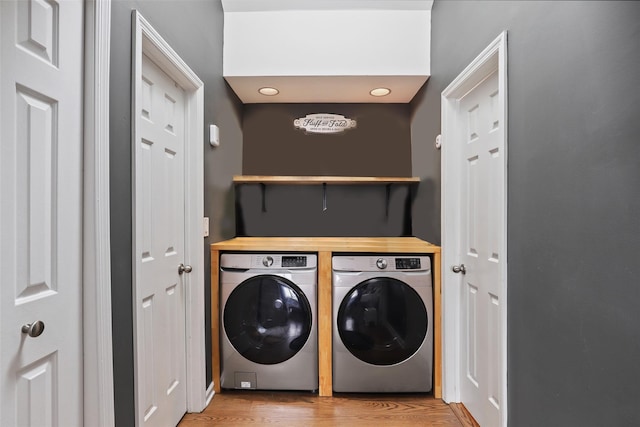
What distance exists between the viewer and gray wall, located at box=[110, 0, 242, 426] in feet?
3.76

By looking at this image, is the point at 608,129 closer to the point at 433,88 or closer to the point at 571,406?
the point at 571,406

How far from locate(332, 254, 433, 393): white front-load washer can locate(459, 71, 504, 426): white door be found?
238mm

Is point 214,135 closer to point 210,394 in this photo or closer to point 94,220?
point 94,220

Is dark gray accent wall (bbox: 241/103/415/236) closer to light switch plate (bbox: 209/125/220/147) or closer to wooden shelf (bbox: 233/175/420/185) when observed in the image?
wooden shelf (bbox: 233/175/420/185)

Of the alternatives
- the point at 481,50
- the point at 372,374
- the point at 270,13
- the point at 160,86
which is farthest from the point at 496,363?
the point at 270,13

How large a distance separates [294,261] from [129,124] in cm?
121

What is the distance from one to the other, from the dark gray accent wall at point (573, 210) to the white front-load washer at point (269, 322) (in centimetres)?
114

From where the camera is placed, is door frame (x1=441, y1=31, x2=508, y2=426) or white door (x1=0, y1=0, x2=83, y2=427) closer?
white door (x1=0, y1=0, x2=83, y2=427)

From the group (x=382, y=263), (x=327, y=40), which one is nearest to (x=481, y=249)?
(x=382, y=263)

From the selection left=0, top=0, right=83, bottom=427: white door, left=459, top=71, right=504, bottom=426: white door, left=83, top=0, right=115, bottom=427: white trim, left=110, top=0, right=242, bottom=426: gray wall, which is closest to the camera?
left=0, top=0, right=83, bottom=427: white door

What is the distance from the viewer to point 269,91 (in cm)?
253

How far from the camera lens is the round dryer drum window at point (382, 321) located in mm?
2006

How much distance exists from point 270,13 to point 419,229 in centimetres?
193

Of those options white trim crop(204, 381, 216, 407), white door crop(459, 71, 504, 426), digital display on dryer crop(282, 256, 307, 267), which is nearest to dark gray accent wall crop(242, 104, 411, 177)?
white door crop(459, 71, 504, 426)
